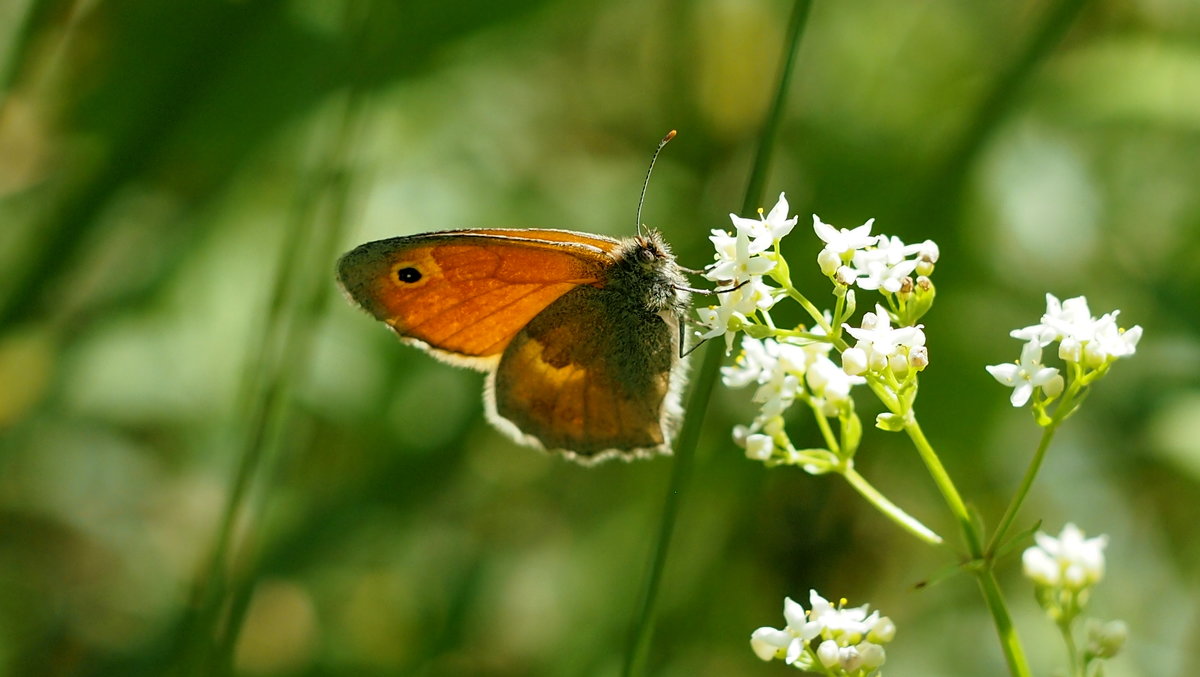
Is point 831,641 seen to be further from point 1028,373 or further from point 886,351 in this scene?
point 1028,373

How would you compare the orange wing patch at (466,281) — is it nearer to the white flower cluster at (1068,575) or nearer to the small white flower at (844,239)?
the small white flower at (844,239)

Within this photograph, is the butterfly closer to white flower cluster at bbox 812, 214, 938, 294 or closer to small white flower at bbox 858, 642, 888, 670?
white flower cluster at bbox 812, 214, 938, 294

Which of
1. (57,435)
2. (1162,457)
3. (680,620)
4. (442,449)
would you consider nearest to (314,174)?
(442,449)

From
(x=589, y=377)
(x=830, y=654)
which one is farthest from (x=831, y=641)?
(x=589, y=377)

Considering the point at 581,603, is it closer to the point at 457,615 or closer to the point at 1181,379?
the point at 457,615

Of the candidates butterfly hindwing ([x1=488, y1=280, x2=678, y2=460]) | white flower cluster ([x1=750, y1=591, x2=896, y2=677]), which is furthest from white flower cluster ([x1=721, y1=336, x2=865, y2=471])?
butterfly hindwing ([x1=488, y1=280, x2=678, y2=460])

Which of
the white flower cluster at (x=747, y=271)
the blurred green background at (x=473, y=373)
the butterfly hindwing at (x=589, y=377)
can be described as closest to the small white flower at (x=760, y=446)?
the white flower cluster at (x=747, y=271)

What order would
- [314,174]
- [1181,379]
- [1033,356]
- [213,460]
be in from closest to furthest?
[1033,356], [314,174], [1181,379], [213,460]
